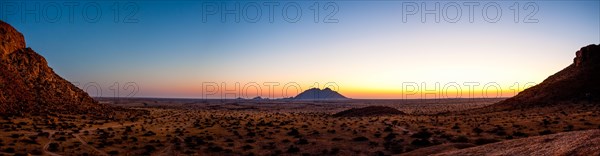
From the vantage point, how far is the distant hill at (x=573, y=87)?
4944 cm

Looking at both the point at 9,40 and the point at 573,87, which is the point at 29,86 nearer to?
the point at 9,40

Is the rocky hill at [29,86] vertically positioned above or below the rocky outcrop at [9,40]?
below

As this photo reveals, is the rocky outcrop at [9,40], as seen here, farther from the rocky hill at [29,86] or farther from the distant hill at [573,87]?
the distant hill at [573,87]

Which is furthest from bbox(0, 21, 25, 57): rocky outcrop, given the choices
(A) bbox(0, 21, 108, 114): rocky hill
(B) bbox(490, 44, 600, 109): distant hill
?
(B) bbox(490, 44, 600, 109): distant hill

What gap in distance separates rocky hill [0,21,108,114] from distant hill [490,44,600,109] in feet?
213

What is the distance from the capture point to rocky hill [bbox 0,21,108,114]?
47.4m

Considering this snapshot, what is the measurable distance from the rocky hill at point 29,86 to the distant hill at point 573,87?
213ft

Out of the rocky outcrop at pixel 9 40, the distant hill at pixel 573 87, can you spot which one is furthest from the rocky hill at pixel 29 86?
the distant hill at pixel 573 87

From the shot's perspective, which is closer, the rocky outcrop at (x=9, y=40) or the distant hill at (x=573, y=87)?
the distant hill at (x=573, y=87)

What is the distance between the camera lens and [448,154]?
15.6m

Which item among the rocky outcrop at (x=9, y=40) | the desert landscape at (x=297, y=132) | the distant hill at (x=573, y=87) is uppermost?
the rocky outcrop at (x=9, y=40)

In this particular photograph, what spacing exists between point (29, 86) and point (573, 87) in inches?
2971

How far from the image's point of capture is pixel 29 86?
52.7 metres

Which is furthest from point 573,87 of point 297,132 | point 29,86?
point 29,86
